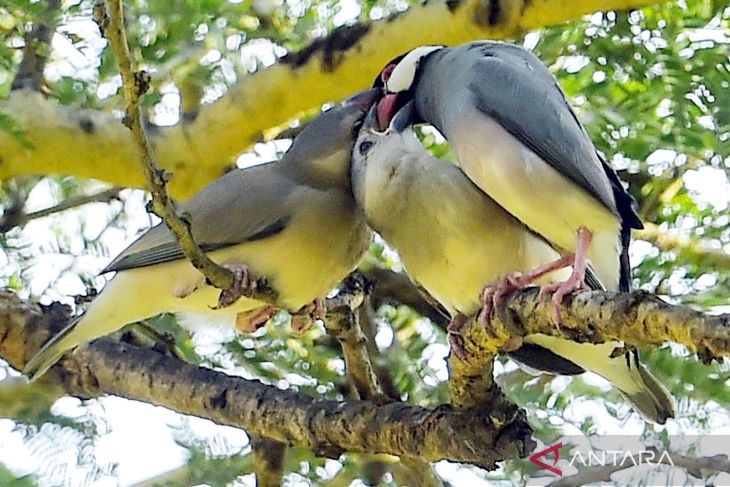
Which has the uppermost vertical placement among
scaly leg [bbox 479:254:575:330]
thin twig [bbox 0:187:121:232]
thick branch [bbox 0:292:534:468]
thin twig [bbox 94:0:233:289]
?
thin twig [bbox 94:0:233:289]

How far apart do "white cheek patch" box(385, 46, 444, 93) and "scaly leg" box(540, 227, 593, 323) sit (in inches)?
23.4

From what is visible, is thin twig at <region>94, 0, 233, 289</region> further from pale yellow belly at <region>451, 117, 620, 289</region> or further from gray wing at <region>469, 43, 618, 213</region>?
gray wing at <region>469, 43, 618, 213</region>

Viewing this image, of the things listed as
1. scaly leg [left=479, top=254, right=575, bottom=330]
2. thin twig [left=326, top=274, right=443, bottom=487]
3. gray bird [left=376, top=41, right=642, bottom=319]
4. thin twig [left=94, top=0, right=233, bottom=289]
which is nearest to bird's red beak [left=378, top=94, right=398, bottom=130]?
gray bird [left=376, top=41, right=642, bottom=319]

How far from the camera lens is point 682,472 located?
2346 millimetres

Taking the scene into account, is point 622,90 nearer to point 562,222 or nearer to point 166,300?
point 562,222

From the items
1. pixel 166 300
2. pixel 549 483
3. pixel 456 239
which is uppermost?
pixel 456 239

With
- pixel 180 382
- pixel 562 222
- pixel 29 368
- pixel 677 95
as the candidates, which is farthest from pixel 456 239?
pixel 29 368

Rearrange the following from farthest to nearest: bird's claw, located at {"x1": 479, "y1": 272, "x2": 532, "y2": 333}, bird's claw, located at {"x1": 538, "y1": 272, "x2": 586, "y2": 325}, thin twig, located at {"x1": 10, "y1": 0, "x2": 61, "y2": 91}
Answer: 1. thin twig, located at {"x1": 10, "y1": 0, "x2": 61, "y2": 91}
2. bird's claw, located at {"x1": 479, "y1": 272, "x2": 532, "y2": 333}
3. bird's claw, located at {"x1": 538, "y1": 272, "x2": 586, "y2": 325}

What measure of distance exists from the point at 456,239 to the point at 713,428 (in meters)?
0.67

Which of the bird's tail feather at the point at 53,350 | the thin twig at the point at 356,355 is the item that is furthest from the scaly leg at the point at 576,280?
the bird's tail feather at the point at 53,350

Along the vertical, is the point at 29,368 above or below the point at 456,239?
below

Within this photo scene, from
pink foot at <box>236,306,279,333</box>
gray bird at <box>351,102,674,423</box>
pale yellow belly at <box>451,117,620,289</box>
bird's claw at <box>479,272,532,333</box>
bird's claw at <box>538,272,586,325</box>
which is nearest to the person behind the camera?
bird's claw at <box>538,272,586,325</box>

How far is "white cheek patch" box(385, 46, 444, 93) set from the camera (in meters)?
2.56

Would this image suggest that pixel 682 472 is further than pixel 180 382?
No
